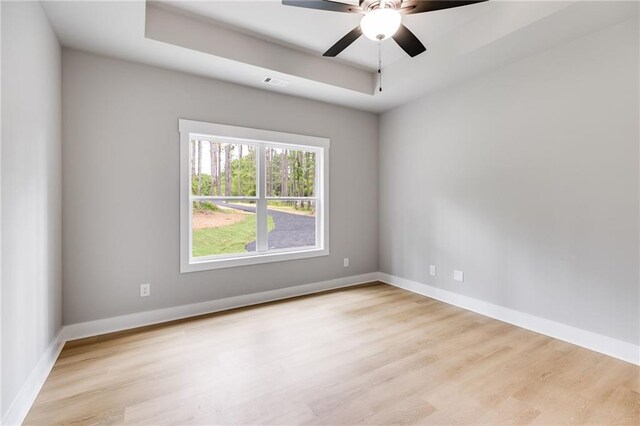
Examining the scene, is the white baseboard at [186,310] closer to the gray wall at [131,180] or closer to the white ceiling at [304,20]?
the gray wall at [131,180]

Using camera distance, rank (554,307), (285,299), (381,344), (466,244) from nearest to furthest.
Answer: (381,344), (554,307), (466,244), (285,299)

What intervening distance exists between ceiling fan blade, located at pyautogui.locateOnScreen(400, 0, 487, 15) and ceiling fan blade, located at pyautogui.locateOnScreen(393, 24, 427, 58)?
0.13 metres

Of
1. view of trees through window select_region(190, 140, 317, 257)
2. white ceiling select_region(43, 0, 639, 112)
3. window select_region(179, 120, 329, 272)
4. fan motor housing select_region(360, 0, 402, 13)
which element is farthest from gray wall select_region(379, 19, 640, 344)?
fan motor housing select_region(360, 0, 402, 13)

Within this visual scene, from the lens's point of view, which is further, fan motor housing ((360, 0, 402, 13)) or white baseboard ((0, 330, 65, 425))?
fan motor housing ((360, 0, 402, 13))

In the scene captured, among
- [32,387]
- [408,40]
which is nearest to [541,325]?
[408,40]

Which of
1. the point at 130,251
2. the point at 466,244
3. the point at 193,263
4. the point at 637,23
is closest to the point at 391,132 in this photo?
the point at 466,244

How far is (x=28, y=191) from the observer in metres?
1.98

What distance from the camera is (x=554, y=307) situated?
114 inches

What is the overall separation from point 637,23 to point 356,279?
3851mm

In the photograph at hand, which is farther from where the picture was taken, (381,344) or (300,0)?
(381,344)

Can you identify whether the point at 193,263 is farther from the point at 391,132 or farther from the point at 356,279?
the point at 391,132

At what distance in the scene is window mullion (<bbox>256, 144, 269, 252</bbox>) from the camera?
12.9 ft

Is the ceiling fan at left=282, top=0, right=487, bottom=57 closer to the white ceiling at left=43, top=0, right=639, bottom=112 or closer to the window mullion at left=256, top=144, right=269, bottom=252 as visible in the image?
the white ceiling at left=43, top=0, right=639, bottom=112

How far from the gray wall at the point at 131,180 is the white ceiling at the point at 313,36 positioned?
21cm
